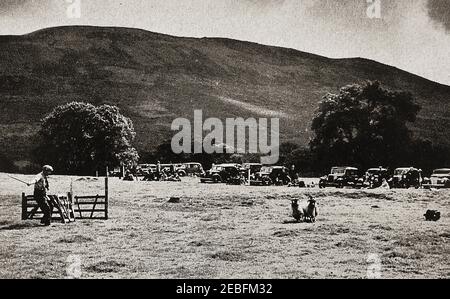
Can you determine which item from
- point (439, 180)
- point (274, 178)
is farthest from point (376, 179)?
point (274, 178)

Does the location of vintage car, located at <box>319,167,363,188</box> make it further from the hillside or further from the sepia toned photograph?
the hillside

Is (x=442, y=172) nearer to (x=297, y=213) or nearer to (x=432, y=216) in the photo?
(x=432, y=216)

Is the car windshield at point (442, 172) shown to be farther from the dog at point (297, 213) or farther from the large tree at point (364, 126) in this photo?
the dog at point (297, 213)

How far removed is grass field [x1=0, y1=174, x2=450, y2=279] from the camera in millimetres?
11648

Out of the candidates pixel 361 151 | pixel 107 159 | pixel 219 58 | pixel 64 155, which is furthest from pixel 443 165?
pixel 219 58

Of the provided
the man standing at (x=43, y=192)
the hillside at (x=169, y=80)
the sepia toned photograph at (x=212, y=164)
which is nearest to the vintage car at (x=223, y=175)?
the sepia toned photograph at (x=212, y=164)

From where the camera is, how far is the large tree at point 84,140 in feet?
221

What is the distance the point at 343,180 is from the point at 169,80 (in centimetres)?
10007

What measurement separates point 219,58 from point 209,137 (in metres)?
67.8

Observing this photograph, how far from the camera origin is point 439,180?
135 feet

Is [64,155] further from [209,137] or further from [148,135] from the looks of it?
[148,135]

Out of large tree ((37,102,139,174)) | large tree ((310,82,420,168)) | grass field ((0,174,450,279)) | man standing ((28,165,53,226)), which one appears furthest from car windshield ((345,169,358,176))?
large tree ((37,102,139,174))

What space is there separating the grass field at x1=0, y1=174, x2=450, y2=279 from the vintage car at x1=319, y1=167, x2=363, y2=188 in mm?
16337

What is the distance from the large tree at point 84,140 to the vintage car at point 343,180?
34.5m
